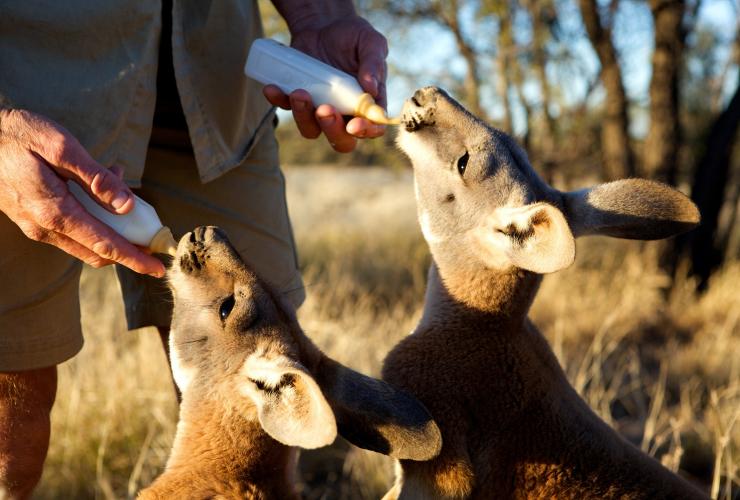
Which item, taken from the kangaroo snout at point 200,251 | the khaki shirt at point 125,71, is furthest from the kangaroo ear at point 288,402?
the khaki shirt at point 125,71

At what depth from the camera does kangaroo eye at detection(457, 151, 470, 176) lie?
3.80 meters

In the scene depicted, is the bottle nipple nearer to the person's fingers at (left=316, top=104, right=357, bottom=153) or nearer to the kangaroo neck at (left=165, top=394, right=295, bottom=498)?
the kangaroo neck at (left=165, top=394, right=295, bottom=498)

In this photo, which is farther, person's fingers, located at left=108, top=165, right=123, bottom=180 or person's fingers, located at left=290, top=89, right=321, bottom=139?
person's fingers, located at left=290, top=89, right=321, bottom=139

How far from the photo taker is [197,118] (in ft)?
11.7

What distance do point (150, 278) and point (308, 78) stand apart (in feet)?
3.41

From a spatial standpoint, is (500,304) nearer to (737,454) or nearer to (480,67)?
(737,454)

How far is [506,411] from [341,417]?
32.0 inches

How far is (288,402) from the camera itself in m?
2.80

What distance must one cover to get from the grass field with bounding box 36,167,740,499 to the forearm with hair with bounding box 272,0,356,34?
217 cm

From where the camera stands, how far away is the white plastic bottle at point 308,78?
360cm

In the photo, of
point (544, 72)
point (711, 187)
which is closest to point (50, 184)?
point (711, 187)

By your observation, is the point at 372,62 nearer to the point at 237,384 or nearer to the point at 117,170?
the point at 117,170

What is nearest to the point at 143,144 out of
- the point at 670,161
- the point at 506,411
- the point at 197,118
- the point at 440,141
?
the point at 197,118

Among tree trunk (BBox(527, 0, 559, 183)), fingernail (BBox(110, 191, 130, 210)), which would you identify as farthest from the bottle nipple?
tree trunk (BBox(527, 0, 559, 183))
